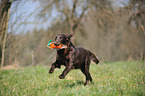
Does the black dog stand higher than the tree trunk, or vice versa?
the tree trunk

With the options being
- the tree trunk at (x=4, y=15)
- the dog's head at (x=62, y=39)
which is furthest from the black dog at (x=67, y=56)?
the tree trunk at (x=4, y=15)

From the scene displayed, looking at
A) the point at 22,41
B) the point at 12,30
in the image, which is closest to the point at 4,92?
the point at 12,30

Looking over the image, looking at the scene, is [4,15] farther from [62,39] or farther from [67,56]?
[67,56]

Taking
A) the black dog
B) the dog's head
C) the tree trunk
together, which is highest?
the tree trunk

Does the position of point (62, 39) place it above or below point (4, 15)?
below

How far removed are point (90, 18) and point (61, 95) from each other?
1109 centimetres

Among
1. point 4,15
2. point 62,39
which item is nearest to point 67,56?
point 62,39

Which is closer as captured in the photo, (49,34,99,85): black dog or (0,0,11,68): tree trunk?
(49,34,99,85): black dog

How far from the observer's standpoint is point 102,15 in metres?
12.8

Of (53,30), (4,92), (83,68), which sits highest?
(53,30)

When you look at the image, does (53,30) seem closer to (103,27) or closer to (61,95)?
(103,27)

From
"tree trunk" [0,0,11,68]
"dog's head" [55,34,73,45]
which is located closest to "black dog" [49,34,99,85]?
"dog's head" [55,34,73,45]

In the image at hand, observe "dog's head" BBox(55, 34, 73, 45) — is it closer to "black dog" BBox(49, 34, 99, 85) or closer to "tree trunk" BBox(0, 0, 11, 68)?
"black dog" BBox(49, 34, 99, 85)

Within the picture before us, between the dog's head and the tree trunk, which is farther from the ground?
the tree trunk
